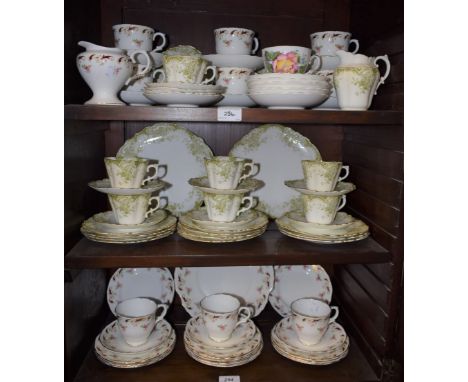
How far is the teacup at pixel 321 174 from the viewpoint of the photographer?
1.16 m

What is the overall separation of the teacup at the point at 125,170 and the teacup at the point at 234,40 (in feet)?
1.36

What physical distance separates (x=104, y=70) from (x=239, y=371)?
35.0 inches

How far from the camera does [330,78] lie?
47.3 inches

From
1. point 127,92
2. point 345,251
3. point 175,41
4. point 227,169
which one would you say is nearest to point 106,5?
point 175,41

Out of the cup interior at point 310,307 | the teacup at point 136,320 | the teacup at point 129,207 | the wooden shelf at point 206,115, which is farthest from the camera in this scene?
the cup interior at point 310,307

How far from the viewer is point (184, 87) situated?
1.07 m

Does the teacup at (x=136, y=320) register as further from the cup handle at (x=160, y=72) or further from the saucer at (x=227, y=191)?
the cup handle at (x=160, y=72)

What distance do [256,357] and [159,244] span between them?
18.5 inches

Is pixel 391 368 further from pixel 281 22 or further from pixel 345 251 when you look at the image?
pixel 281 22

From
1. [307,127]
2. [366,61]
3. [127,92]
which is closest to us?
[366,61]

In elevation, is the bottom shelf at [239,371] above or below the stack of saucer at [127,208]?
below

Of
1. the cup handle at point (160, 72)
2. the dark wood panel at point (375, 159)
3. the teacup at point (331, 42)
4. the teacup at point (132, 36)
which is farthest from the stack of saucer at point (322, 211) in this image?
the teacup at point (132, 36)

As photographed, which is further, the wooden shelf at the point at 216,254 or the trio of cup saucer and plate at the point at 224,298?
the trio of cup saucer and plate at the point at 224,298

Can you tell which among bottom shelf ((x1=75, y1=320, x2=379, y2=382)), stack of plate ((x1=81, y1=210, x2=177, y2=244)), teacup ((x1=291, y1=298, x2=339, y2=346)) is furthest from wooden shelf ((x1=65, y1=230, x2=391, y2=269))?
bottom shelf ((x1=75, y1=320, x2=379, y2=382))
